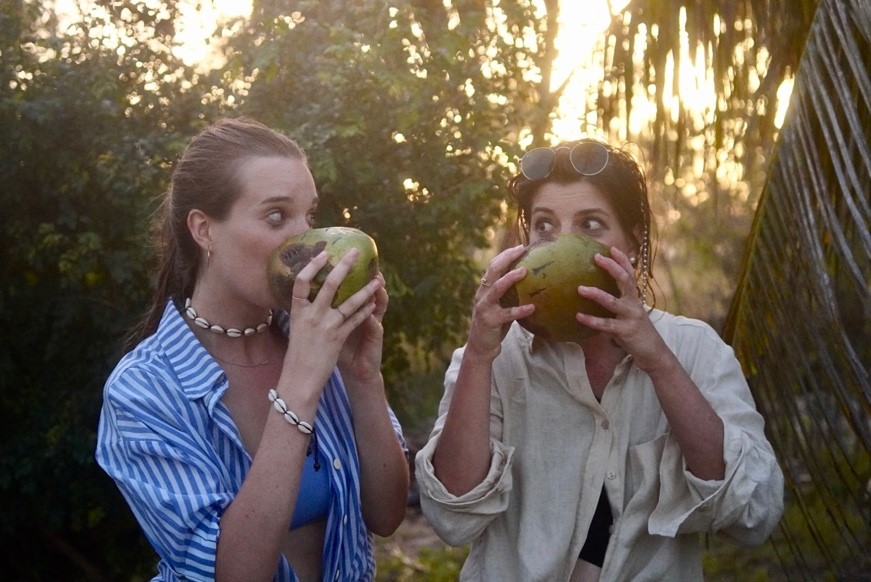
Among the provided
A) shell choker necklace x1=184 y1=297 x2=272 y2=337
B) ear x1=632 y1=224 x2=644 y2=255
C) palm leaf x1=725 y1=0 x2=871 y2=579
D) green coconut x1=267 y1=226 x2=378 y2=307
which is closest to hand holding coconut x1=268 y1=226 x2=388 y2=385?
green coconut x1=267 y1=226 x2=378 y2=307

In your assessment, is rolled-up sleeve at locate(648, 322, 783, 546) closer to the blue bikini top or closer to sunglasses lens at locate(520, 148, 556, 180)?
sunglasses lens at locate(520, 148, 556, 180)

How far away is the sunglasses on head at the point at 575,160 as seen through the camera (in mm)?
2254

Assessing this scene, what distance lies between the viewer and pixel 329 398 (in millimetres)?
2508

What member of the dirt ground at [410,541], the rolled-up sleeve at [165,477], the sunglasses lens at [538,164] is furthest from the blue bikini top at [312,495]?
the dirt ground at [410,541]

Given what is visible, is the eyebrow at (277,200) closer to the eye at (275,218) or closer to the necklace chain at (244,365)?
the eye at (275,218)

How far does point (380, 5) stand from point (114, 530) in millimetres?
2799

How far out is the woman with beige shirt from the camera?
2066 mm

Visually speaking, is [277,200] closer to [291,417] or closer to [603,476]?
[291,417]

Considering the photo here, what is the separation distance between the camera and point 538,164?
7.53 ft

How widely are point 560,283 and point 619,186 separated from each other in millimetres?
355

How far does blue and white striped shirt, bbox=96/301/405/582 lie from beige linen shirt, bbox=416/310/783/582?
263 mm

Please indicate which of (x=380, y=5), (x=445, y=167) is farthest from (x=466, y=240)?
(x=380, y=5)

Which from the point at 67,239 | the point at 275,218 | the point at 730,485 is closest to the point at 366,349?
the point at 275,218

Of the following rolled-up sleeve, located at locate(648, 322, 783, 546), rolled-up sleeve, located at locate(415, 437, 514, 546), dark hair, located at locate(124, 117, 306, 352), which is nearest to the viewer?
rolled-up sleeve, located at locate(648, 322, 783, 546)
